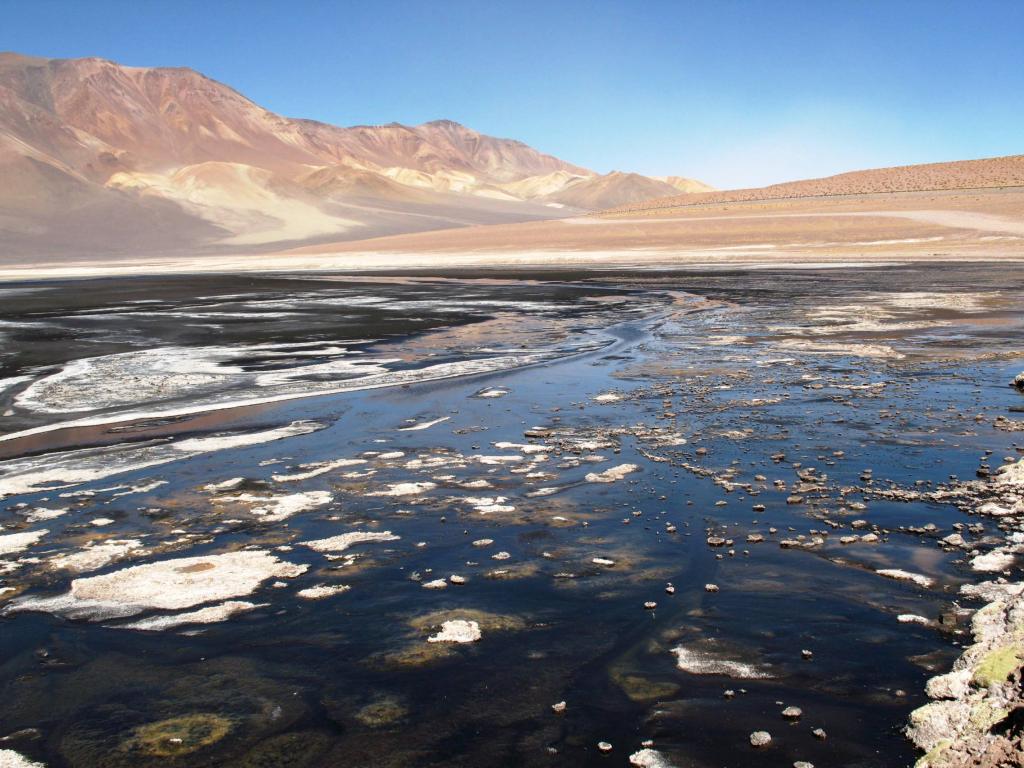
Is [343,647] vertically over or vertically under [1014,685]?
under

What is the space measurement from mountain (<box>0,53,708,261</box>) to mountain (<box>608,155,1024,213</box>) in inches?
1769

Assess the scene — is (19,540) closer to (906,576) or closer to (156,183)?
(906,576)

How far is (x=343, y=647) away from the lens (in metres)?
4.07

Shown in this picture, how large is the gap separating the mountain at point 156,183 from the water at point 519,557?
8778 centimetres

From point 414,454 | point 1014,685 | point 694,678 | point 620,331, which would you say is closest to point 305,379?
point 414,454

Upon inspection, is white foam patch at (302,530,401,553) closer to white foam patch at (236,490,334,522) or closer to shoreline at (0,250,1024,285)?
white foam patch at (236,490,334,522)

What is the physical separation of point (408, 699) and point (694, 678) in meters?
1.18

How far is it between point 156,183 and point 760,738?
14097 cm

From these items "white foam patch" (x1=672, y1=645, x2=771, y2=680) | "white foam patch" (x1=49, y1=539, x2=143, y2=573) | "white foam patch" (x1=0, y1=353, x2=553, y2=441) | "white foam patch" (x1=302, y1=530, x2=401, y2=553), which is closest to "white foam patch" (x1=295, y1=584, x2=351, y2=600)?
"white foam patch" (x1=302, y1=530, x2=401, y2=553)

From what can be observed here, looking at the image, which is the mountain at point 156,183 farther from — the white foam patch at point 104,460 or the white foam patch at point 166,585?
the white foam patch at point 166,585

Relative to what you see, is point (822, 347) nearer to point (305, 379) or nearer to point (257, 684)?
point (305, 379)

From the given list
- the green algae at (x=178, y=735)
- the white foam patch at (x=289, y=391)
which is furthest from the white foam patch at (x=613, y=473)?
the white foam patch at (x=289, y=391)

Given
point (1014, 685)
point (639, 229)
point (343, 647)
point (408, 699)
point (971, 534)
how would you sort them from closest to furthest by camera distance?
1. point (1014, 685)
2. point (408, 699)
3. point (343, 647)
4. point (971, 534)
5. point (639, 229)

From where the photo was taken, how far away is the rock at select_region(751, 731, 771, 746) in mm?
3184
